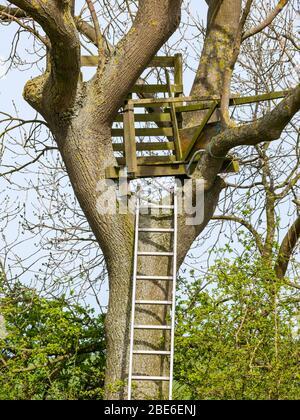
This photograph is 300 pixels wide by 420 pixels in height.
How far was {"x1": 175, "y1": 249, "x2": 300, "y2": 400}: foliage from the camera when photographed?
23.2ft

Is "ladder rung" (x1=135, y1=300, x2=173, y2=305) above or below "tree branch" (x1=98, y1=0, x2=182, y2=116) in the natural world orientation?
below

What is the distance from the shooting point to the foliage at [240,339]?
23.2ft

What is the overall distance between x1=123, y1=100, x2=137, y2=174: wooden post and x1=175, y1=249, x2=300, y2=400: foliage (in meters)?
1.18

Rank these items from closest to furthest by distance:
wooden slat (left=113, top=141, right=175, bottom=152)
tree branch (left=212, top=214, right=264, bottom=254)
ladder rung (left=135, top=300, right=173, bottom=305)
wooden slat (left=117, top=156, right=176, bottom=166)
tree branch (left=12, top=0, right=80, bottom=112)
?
tree branch (left=12, top=0, right=80, bottom=112) → ladder rung (left=135, top=300, right=173, bottom=305) → wooden slat (left=117, top=156, right=176, bottom=166) → wooden slat (left=113, top=141, right=175, bottom=152) → tree branch (left=212, top=214, right=264, bottom=254)

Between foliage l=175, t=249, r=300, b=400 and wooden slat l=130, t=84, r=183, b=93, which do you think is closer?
foliage l=175, t=249, r=300, b=400

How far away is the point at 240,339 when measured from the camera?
7.51 metres

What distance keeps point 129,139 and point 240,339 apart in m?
2.04

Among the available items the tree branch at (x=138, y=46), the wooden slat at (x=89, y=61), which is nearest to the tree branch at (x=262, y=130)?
the tree branch at (x=138, y=46)

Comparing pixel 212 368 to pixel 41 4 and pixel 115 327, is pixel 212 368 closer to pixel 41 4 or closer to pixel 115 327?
pixel 115 327

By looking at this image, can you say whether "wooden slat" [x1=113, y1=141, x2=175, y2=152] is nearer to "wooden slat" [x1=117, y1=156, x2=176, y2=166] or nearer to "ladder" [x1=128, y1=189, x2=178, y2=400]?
"wooden slat" [x1=117, y1=156, x2=176, y2=166]

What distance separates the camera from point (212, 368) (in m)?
7.34

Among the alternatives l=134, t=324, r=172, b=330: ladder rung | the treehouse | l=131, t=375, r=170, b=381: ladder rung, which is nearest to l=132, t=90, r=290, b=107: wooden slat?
the treehouse

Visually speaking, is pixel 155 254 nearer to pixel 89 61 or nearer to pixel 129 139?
pixel 129 139
